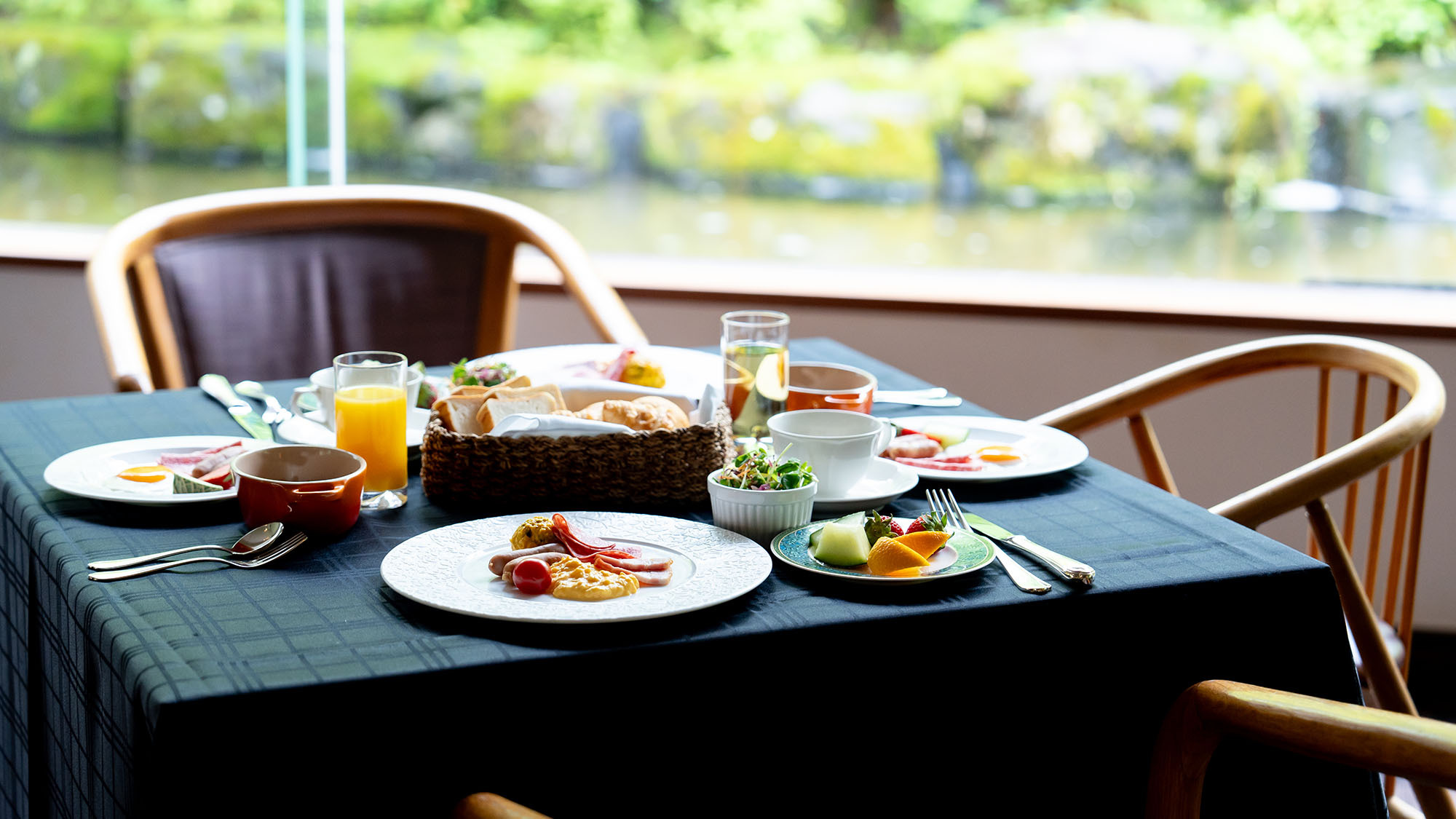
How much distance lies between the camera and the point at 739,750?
3.26ft

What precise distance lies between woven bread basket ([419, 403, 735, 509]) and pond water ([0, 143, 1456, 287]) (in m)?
2.05

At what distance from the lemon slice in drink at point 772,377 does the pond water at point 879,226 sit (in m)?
1.85

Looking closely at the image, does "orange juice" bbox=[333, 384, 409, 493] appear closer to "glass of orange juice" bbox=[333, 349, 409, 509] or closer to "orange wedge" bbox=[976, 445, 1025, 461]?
"glass of orange juice" bbox=[333, 349, 409, 509]

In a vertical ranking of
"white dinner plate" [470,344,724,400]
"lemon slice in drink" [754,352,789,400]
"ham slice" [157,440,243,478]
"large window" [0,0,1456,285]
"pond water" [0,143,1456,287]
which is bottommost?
"ham slice" [157,440,243,478]

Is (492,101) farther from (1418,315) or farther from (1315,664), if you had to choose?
(1315,664)

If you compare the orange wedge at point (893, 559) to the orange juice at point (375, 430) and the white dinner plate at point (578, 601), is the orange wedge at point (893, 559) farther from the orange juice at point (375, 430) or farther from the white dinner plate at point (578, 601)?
the orange juice at point (375, 430)

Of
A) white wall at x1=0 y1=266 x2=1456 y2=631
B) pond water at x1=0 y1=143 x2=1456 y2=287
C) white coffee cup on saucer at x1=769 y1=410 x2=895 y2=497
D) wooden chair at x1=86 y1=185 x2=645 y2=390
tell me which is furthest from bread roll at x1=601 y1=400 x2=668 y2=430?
pond water at x1=0 y1=143 x2=1456 y2=287

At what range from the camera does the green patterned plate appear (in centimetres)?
104

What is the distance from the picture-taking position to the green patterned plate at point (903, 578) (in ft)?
3.42

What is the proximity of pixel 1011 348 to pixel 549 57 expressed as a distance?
4.43ft

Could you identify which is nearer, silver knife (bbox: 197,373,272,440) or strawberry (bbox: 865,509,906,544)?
strawberry (bbox: 865,509,906,544)

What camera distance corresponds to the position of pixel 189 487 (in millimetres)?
1225

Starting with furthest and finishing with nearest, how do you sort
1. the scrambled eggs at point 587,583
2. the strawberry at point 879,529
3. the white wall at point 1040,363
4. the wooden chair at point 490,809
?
the white wall at point 1040,363 → the strawberry at point 879,529 → the scrambled eggs at point 587,583 → the wooden chair at point 490,809

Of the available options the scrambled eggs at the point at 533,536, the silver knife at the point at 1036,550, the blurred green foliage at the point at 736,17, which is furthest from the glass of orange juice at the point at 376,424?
the blurred green foliage at the point at 736,17
